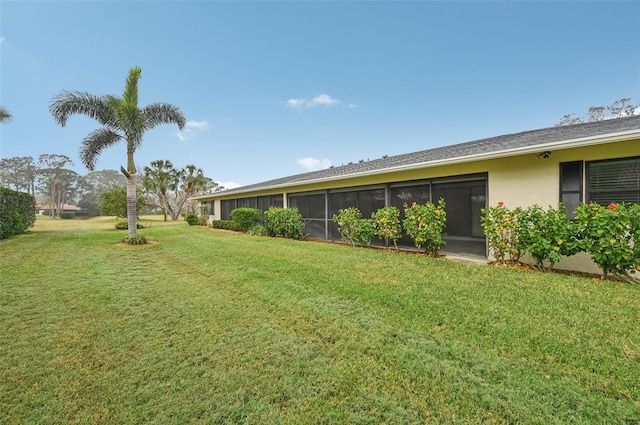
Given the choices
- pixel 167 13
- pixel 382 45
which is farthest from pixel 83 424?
pixel 382 45

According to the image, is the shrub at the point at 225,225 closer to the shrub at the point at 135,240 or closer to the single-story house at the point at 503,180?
the shrub at the point at 135,240

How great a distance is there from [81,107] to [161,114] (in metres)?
Answer: 2.53

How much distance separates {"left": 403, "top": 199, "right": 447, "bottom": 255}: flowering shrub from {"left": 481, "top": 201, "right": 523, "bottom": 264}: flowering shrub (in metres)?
0.99

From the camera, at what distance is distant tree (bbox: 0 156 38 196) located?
1957 inches

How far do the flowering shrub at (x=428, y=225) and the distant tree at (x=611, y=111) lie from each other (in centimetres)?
1651

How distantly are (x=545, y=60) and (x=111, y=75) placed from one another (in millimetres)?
21800

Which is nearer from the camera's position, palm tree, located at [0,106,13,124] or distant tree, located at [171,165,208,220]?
palm tree, located at [0,106,13,124]

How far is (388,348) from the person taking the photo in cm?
252

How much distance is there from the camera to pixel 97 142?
411 inches

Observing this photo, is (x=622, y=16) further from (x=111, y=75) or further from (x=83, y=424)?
(x=111, y=75)

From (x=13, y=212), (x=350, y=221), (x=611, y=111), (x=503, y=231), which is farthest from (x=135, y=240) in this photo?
(x=611, y=111)

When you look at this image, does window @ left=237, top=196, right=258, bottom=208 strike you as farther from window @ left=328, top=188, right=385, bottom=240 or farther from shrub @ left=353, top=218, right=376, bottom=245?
shrub @ left=353, top=218, right=376, bottom=245

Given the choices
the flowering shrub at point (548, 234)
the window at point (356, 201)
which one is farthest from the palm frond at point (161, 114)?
the flowering shrub at point (548, 234)

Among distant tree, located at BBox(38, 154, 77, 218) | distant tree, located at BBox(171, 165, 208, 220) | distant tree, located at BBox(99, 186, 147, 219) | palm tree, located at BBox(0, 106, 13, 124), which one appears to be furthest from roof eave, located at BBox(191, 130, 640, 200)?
distant tree, located at BBox(38, 154, 77, 218)
